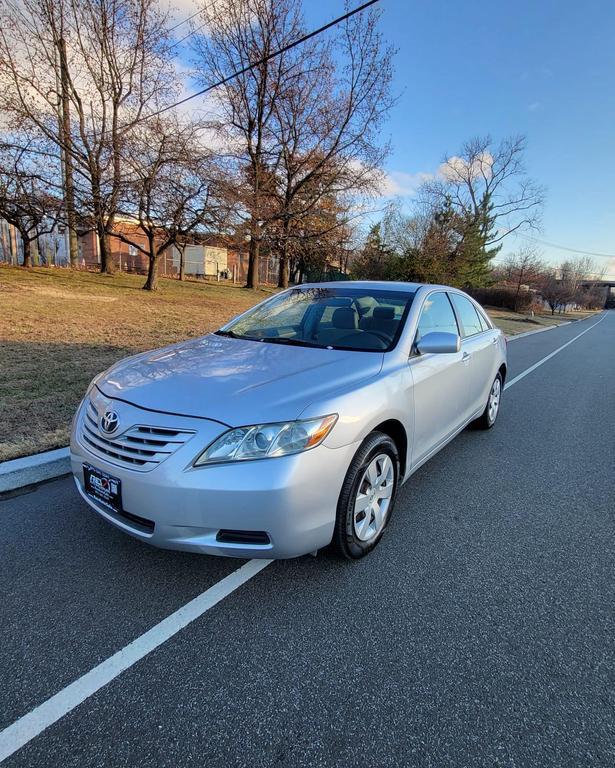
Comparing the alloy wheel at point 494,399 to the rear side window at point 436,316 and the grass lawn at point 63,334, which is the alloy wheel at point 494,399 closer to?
the rear side window at point 436,316

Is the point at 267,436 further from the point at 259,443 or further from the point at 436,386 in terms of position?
the point at 436,386

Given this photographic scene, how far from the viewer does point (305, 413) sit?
7.32 ft

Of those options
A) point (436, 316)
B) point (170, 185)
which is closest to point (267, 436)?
point (436, 316)

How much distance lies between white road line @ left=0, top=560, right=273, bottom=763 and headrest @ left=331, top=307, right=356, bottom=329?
1.95m

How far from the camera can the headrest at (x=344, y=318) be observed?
3.61m

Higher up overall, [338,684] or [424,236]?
[424,236]

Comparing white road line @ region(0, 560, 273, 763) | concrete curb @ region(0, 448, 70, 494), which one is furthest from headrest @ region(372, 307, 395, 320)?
concrete curb @ region(0, 448, 70, 494)

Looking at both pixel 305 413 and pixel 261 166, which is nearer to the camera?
pixel 305 413

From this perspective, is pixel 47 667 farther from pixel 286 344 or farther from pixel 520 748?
pixel 286 344

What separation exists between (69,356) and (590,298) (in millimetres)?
93921

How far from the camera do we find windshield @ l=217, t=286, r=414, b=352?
10.9 feet

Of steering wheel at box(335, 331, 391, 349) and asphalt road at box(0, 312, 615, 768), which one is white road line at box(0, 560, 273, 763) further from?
steering wheel at box(335, 331, 391, 349)

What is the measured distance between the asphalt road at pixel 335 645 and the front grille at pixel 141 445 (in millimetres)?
696

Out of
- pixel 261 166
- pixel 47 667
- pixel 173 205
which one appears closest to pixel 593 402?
pixel 47 667
